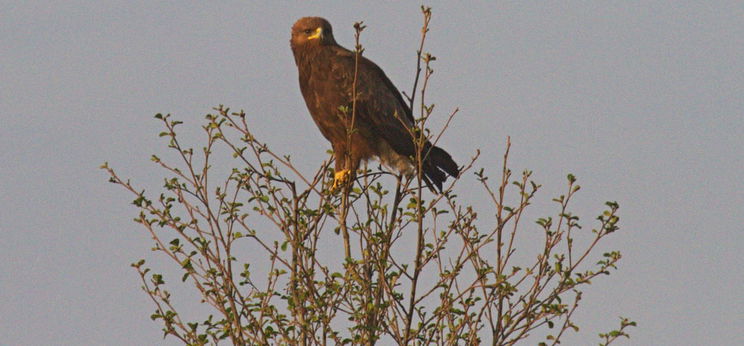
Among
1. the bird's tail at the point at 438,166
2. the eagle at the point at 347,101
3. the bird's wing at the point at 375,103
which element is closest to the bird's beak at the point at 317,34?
the eagle at the point at 347,101

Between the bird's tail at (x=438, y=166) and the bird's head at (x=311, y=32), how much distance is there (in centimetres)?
149

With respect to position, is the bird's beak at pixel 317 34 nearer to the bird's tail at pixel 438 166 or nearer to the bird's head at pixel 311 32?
the bird's head at pixel 311 32

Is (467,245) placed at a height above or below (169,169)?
below

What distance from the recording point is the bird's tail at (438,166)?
7.55m

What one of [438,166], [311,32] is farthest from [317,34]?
[438,166]

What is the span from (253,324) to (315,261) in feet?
1.58

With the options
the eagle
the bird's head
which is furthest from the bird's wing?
the bird's head

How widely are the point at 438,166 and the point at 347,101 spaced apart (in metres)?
0.91

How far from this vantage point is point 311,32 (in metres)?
8.63

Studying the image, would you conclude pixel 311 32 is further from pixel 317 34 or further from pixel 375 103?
pixel 375 103

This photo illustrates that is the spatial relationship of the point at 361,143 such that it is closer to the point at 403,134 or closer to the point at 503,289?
the point at 403,134

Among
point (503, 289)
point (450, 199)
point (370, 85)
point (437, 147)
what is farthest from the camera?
point (370, 85)

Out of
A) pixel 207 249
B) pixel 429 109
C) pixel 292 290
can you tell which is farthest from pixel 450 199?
pixel 207 249

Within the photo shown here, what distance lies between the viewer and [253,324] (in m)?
5.32
